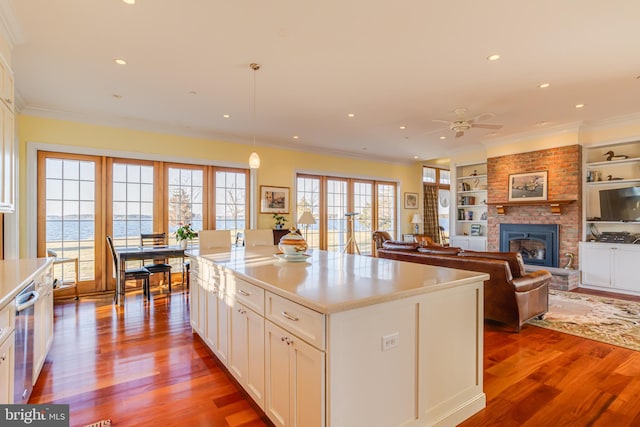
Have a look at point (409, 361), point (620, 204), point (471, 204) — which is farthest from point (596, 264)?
point (409, 361)

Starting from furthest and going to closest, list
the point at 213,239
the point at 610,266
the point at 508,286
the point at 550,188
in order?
the point at 550,188, the point at 610,266, the point at 213,239, the point at 508,286

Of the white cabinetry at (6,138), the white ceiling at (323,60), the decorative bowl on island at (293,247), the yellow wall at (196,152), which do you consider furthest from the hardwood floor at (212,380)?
the yellow wall at (196,152)

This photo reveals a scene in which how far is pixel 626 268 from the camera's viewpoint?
17.2ft

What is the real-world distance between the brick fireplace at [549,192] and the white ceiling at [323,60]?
730 millimetres

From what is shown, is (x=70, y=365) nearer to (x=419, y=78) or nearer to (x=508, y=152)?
(x=419, y=78)

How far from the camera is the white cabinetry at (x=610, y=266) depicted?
5180 mm

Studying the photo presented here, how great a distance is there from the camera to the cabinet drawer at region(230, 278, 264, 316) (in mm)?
1977

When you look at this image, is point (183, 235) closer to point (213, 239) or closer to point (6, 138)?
point (213, 239)

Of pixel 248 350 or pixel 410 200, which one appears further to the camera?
pixel 410 200

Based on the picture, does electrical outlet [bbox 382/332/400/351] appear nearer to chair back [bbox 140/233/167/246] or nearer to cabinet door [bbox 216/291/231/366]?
cabinet door [bbox 216/291/231/366]

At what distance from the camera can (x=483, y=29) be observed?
2.73m

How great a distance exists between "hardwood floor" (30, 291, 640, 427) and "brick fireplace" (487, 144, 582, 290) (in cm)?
326

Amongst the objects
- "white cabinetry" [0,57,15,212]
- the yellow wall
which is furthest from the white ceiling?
"white cabinetry" [0,57,15,212]

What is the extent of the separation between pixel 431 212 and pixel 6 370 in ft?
31.8
